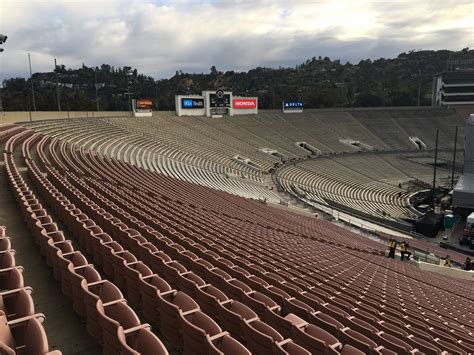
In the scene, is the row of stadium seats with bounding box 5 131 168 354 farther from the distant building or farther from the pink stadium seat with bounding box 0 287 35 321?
the distant building

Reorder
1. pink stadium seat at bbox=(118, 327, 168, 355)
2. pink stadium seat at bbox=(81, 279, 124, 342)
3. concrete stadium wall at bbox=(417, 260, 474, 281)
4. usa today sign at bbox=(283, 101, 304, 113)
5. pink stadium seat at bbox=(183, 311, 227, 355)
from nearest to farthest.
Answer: pink stadium seat at bbox=(118, 327, 168, 355)
pink stadium seat at bbox=(183, 311, 227, 355)
pink stadium seat at bbox=(81, 279, 124, 342)
concrete stadium wall at bbox=(417, 260, 474, 281)
usa today sign at bbox=(283, 101, 304, 113)

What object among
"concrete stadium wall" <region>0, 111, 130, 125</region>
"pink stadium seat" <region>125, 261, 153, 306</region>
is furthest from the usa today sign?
"pink stadium seat" <region>125, 261, 153, 306</region>

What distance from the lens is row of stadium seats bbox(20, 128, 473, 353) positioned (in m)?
4.85

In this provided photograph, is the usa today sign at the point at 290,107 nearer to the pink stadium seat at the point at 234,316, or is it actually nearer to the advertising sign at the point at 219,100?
the advertising sign at the point at 219,100

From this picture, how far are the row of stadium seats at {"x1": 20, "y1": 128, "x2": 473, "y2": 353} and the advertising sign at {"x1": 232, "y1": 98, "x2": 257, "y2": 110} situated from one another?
3420 cm

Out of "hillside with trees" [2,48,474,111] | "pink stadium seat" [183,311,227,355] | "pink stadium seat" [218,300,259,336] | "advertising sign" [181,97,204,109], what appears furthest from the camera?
"hillside with trees" [2,48,474,111]

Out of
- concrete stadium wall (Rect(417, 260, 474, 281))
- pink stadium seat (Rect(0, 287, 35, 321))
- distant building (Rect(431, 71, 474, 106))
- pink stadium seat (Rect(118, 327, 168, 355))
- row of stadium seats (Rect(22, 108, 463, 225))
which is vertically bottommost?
concrete stadium wall (Rect(417, 260, 474, 281))

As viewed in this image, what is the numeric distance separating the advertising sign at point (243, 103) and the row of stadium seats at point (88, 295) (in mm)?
41407

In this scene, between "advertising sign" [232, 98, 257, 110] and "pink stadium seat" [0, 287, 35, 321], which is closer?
"pink stadium seat" [0, 287, 35, 321]

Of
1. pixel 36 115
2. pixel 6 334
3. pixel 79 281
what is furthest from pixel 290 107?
pixel 6 334


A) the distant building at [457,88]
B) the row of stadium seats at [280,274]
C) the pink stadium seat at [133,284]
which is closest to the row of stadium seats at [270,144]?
the distant building at [457,88]

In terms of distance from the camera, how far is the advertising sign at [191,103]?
43.7 m

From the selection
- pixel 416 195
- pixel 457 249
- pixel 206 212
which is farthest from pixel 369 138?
pixel 206 212

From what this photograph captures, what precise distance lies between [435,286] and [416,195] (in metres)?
26.1
